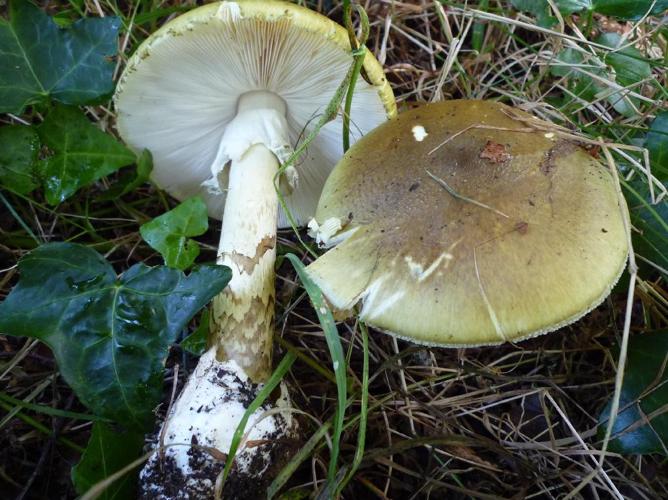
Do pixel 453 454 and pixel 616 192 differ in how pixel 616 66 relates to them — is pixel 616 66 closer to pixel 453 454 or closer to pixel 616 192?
pixel 616 192

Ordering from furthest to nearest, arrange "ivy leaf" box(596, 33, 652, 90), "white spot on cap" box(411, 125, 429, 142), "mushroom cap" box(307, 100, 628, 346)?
"ivy leaf" box(596, 33, 652, 90), "white spot on cap" box(411, 125, 429, 142), "mushroom cap" box(307, 100, 628, 346)

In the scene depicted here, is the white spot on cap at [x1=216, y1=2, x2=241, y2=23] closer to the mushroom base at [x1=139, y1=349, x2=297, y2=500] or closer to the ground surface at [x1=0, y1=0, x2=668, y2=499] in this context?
the ground surface at [x1=0, y1=0, x2=668, y2=499]

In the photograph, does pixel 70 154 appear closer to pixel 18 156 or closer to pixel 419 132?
pixel 18 156

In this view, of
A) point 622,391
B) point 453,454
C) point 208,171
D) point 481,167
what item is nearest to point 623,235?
point 481,167

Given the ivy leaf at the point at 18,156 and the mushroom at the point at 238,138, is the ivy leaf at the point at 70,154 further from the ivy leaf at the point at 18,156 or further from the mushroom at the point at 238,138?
the mushroom at the point at 238,138

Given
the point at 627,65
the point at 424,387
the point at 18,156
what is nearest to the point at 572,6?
the point at 627,65

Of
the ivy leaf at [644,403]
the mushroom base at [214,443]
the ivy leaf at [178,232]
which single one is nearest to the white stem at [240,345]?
the mushroom base at [214,443]

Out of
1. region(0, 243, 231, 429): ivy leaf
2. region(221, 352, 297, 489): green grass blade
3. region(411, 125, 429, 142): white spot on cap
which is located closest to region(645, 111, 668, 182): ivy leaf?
region(411, 125, 429, 142): white spot on cap
